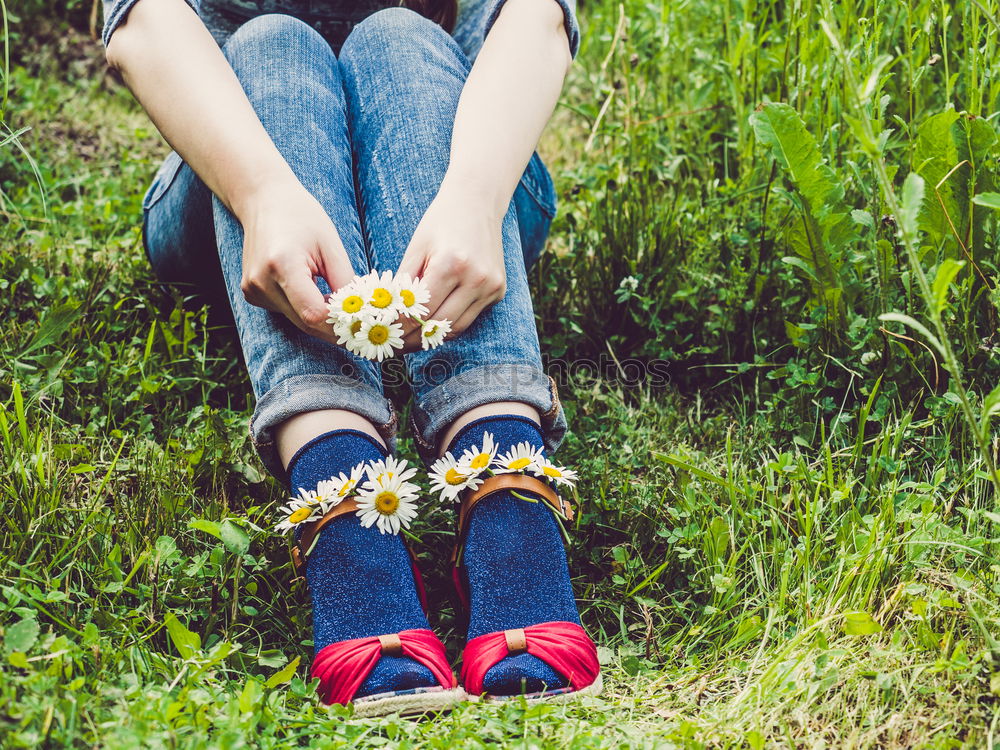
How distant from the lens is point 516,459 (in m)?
1.23

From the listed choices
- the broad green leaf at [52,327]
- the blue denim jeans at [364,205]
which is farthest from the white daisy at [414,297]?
the broad green leaf at [52,327]

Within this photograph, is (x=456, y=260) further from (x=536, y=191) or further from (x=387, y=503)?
(x=536, y=191)

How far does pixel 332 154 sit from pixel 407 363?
0.35m

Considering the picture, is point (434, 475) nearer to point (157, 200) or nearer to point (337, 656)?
point (337, 656)

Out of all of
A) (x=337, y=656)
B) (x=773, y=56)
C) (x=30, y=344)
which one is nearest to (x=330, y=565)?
(x=337, y=656)

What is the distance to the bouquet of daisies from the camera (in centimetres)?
119

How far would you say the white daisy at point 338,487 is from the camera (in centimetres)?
Answer: 118

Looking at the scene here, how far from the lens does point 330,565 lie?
3.89 ft

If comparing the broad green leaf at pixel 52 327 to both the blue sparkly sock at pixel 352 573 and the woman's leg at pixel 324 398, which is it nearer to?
the woman's leg at pixel 324 398

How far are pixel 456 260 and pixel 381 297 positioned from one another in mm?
113

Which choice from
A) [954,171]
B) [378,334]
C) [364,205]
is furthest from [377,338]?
[954,171]

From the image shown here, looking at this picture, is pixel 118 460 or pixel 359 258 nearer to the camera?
pixel 359 258

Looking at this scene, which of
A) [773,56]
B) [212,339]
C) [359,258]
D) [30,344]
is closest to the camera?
[359,258]

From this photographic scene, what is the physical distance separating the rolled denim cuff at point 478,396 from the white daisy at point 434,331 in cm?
9
